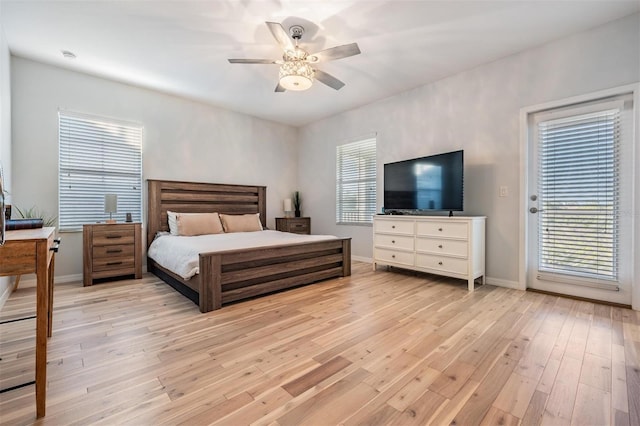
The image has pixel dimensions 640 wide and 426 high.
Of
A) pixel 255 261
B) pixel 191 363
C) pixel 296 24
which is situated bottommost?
pixel 191 363

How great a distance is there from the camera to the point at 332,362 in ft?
5.44

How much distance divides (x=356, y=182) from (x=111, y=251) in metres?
3.75

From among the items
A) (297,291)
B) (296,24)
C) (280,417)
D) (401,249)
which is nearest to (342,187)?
(401,249)

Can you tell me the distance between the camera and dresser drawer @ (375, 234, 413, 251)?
3.67m

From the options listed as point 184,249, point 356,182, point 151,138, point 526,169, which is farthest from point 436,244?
point 151,138

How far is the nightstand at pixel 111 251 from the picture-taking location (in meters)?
3.31

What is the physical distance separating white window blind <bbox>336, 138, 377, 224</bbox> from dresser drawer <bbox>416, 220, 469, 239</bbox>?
125cm

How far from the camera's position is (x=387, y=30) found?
8.75 feet

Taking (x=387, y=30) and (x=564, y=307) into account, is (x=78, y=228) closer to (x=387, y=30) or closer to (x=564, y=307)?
(x=387, y=30)

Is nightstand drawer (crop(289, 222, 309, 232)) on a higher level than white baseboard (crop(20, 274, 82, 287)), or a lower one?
higher

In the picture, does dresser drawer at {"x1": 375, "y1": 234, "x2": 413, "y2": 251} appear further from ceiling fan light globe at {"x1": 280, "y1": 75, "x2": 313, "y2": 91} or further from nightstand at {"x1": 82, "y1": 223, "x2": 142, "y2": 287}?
nightstand at {"x1": 82, "y1": 223, "x2": 142, "y2": 287}

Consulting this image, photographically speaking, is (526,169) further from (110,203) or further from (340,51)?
(110,203)

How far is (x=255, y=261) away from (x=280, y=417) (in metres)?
1.76

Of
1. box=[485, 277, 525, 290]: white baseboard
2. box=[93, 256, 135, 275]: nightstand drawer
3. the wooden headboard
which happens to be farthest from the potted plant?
box=[485, 277, 525, 290]: white baseboard
